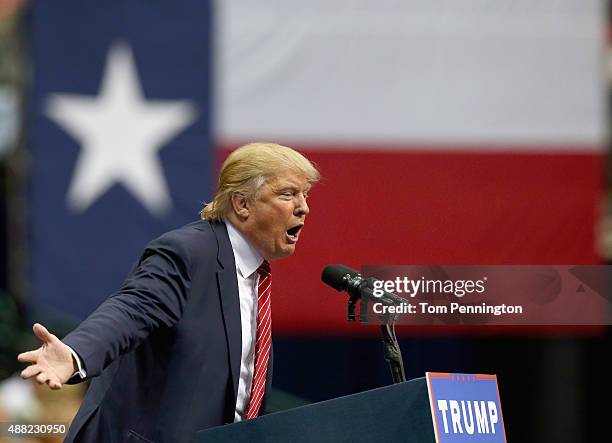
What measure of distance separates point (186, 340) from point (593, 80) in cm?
548

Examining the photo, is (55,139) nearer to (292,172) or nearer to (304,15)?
(304,15)

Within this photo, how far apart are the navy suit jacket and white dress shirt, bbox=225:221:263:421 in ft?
0.19

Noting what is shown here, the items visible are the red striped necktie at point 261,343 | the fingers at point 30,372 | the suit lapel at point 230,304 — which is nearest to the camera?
the fingers at point 30,372

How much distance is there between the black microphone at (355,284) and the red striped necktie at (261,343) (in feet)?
0.73

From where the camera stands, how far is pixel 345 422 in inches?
151

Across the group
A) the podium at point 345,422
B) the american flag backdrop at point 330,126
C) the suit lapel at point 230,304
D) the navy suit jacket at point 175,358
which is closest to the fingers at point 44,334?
the navy suit jacket at point 175,358

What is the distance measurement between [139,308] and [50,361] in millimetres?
431

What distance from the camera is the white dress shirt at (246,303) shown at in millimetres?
4297

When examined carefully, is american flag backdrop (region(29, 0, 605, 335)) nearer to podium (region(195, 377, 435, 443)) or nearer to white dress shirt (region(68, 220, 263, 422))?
white dress shirt (region(68, 220, 263, 422))

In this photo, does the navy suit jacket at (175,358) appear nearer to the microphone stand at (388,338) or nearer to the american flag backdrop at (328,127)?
the microphone stand at (388,338)

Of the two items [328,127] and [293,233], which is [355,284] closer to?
[293,233]

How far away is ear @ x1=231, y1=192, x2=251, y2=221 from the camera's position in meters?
4.39

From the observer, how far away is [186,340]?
4148 mm

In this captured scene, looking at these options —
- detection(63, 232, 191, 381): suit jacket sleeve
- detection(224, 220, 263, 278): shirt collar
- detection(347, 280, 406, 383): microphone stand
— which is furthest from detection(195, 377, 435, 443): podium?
detection(224, 220, 263, 278): shirt collar
